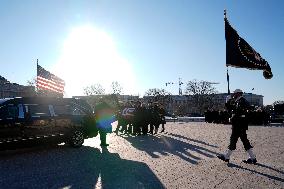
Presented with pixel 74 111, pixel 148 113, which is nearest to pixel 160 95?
pixel 148 113

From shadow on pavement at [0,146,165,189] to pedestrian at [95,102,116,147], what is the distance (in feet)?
6.75

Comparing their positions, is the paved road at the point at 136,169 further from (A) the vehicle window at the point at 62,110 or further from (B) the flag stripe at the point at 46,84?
(B) the flag stripe at the point at 46,84

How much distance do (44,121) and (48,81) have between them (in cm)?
1144

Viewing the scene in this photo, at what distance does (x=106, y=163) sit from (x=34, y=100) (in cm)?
357

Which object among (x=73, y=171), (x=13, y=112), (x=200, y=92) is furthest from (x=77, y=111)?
(x=200, y=92)

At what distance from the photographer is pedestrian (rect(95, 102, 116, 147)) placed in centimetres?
1283

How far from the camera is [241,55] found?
1559 centimetres

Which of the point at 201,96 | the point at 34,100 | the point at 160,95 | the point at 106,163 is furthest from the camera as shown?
the point at 160,95

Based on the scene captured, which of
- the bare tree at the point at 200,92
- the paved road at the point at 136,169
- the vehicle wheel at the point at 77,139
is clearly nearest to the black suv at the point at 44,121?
the vehicle wheel at the point at 77,139

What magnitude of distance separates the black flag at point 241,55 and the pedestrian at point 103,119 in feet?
18.2

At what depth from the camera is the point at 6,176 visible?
722 cm

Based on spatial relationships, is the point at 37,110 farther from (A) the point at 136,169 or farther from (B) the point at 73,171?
(A) the point at 136,169

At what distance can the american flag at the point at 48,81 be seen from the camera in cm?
2184

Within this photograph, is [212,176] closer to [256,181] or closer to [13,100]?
[256,181]
